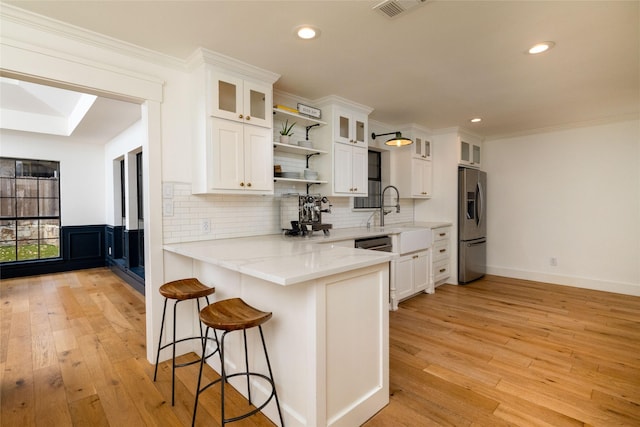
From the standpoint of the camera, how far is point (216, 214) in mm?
2844

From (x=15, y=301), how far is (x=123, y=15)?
13.3 feet

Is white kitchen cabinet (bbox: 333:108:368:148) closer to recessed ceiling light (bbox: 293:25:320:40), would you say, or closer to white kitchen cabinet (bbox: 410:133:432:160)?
white kitchen cabinet (bbox: 410:133:432:160)

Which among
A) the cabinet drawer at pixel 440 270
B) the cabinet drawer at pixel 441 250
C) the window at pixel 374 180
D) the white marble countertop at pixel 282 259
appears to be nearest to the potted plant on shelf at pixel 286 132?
the white marble countertop at pixel 282 259

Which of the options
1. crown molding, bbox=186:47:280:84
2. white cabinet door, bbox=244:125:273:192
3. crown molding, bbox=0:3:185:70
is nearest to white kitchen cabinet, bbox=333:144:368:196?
white cabinet door, bbox=244:125:273:192

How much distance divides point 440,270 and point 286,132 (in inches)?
120

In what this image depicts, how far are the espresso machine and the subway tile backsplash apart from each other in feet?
0.41

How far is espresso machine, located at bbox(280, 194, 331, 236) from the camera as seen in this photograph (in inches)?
120

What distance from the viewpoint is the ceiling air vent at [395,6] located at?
1823 millimetres

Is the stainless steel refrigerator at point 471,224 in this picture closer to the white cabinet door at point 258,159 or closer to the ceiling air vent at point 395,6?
the white cabinet door at point 258,159

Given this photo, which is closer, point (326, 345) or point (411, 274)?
point (326, 345)

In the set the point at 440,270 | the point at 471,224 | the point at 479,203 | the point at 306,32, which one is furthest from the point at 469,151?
the point at 306,32

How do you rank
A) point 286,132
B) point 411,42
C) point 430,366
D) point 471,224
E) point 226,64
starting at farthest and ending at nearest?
1. point 471,224
2. point 286,132
3. point 226,64
4. point 430,366
5. point 411,42

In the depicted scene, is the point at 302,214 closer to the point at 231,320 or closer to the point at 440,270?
the point at 231,320

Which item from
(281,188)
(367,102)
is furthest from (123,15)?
(367,102)
